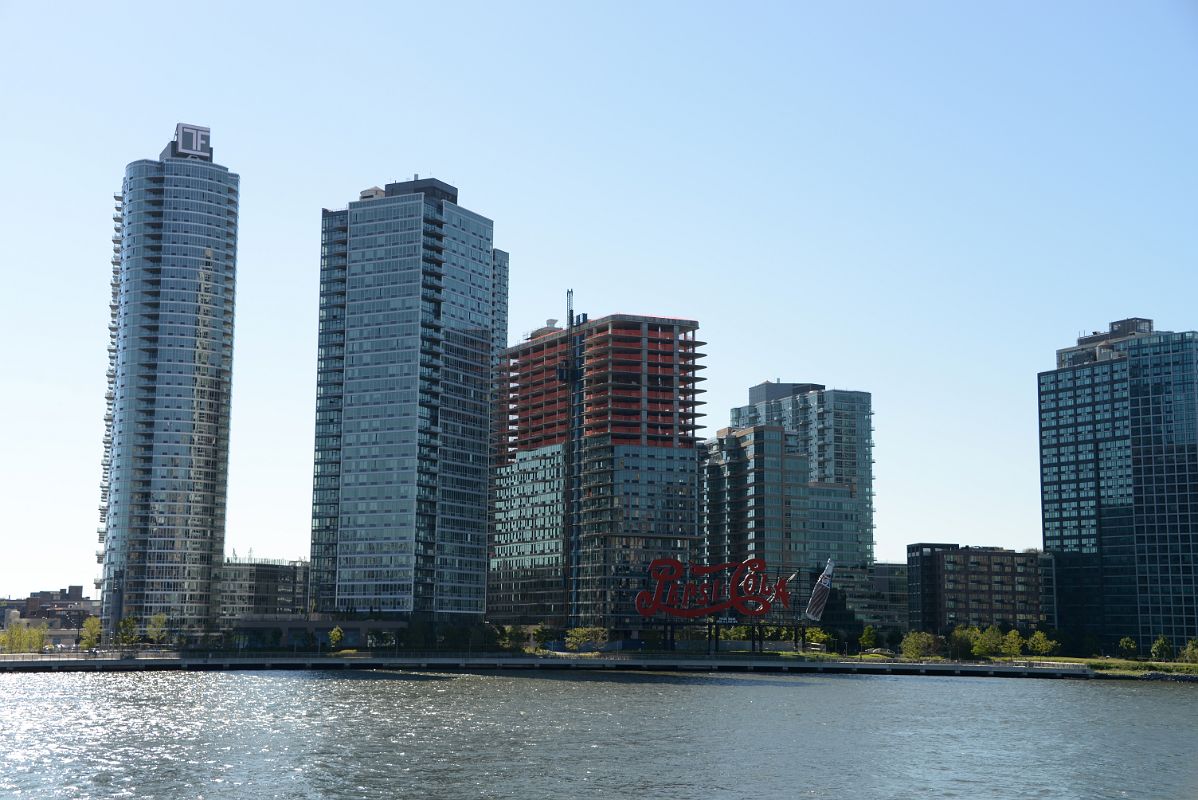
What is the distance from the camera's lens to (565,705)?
17975cm

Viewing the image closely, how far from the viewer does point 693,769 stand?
386ft

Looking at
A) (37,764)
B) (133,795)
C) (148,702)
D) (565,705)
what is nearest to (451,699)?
(565,705)

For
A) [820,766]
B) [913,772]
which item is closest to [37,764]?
[820,766]

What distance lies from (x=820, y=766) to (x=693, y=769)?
12.2 m

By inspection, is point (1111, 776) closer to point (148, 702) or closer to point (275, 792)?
point (275, 792)

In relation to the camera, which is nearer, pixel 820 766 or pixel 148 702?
pixel 820 766

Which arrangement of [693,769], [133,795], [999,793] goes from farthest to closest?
[693,769] < [999,793] < [133,795]

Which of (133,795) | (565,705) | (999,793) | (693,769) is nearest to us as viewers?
(133,795)

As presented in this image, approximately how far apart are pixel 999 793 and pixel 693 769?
82.3ft

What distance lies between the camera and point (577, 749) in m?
129

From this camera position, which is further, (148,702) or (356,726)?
(148,702)

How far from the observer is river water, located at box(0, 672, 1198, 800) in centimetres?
10775

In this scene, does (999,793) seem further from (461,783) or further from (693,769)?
(461,783)

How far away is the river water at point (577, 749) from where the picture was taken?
10775 cm
